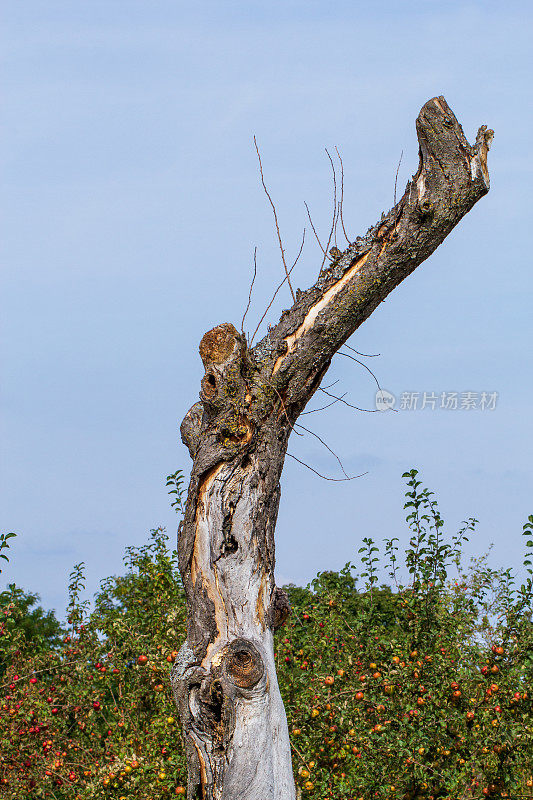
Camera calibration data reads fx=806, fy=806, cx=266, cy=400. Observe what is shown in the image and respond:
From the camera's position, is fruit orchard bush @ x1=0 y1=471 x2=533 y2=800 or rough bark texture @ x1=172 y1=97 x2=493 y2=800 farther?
fruit orchard bush @ x1=0 y1=471 x2=533 y2=800

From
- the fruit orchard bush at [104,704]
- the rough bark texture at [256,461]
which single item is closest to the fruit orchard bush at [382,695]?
the fruit orchard bush at [104,704]

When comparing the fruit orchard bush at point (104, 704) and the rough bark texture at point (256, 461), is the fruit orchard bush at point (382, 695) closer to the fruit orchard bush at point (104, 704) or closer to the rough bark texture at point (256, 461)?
the fruit orchard bush at point (104, 704)

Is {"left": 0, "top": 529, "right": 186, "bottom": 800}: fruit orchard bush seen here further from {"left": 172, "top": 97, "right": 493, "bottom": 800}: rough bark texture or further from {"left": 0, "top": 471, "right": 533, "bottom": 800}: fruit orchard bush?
{"left": 172, "top": 97, "right": 493, "bottom": 800}: rough bark texture

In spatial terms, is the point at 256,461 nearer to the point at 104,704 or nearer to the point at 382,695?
the point at 382,695

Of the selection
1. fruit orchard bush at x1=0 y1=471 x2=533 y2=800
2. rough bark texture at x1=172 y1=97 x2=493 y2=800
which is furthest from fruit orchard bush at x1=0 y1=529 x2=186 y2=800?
rough bark texture at x1=172 y1=97 x2=493 y2=800

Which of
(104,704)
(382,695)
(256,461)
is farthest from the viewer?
(104,704)

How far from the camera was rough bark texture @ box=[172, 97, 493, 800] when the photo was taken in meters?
3.85

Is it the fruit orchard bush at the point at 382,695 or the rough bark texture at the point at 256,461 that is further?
the fruit orchard bush at the point at 382,695

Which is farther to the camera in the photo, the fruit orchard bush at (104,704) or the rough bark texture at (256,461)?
the fruit orchard bush at (104,704)

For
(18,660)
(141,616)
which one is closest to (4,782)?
(18,660)

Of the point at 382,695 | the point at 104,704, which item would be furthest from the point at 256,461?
the point at 104,704

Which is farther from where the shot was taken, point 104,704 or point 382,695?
point 104,704

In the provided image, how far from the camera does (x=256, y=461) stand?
4.29 meters

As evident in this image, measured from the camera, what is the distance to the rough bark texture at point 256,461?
3852 mm
